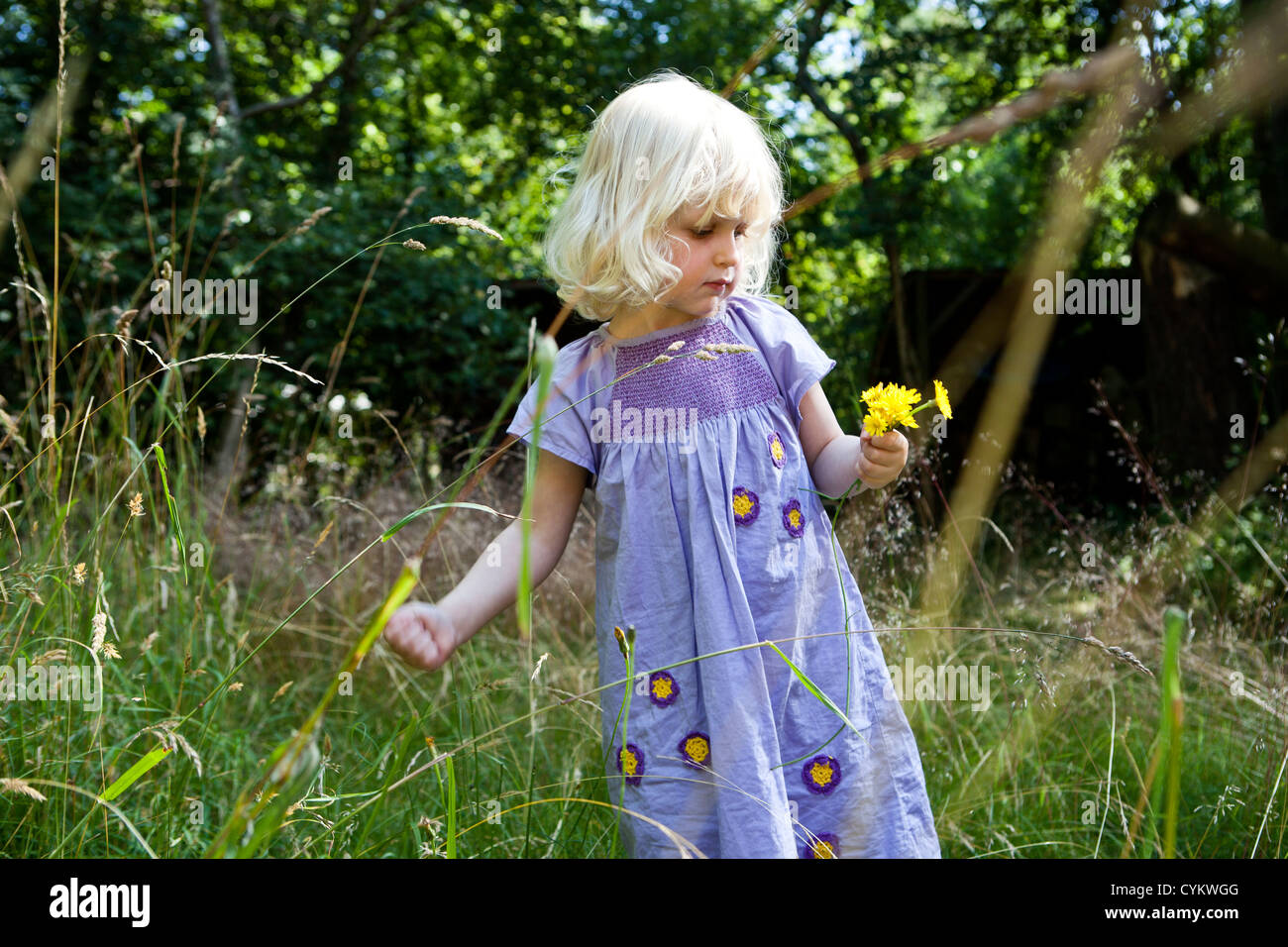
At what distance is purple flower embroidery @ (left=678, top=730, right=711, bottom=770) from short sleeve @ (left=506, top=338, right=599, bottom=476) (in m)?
0.44

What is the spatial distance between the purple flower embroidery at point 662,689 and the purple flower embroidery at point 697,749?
0.19ft

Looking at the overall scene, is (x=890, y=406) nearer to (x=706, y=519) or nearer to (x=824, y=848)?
(x=706, y=519)

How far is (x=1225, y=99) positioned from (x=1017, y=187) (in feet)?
13.1

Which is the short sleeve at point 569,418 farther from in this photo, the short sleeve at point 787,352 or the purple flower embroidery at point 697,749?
the purple flower embroidery at point 697,749

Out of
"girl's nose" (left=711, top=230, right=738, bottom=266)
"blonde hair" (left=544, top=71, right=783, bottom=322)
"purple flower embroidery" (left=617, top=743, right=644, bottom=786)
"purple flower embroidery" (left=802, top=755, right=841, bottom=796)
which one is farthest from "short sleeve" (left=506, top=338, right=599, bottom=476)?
"purple flower embroidery" (left=802, top=755, right=841, bottom=796)

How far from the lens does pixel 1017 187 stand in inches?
346

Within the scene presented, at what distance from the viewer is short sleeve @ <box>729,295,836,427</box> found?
1.58 m

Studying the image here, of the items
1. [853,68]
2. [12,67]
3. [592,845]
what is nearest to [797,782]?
[592,845]

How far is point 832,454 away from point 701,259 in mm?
374

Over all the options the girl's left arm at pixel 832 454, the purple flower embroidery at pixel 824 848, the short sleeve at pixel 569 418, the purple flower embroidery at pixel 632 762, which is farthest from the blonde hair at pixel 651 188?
the purple flower embroidery at pixel 824 848

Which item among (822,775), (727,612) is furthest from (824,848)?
(727,612)

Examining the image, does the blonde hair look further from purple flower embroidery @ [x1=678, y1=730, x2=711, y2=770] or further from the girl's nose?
purple flower embroidery @ [x1=678, y1=730, x2=711, y2=770]

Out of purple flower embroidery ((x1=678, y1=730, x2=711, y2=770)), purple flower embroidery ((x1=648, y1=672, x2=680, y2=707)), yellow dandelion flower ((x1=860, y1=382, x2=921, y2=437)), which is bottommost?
purple flower embroidery ((x1=678, y1=730, x2=711, y2=770))

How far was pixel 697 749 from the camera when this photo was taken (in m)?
1.44
